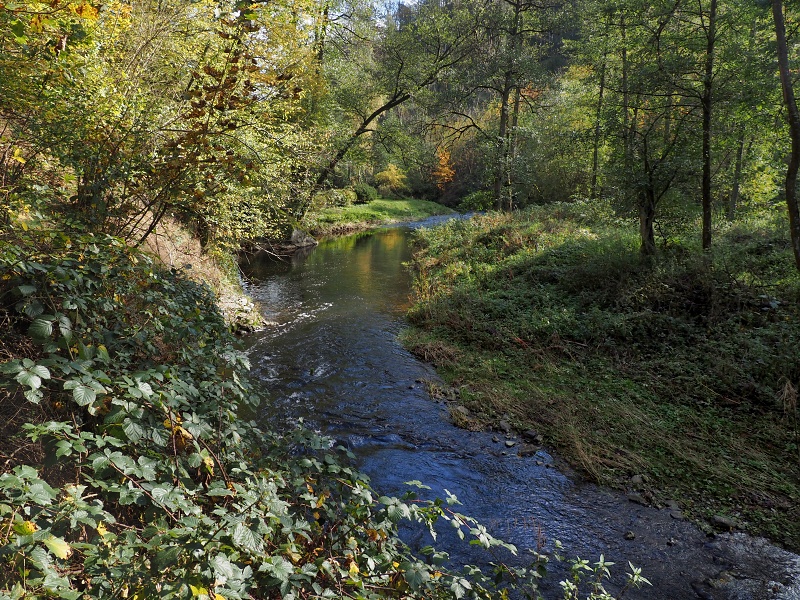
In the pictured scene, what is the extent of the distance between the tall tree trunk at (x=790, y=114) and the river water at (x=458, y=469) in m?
5.28

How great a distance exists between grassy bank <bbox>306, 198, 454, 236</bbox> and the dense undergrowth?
16.7 meters

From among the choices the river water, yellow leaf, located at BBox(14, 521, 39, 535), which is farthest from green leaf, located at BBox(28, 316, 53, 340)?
the river water

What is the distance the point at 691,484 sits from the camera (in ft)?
17.0

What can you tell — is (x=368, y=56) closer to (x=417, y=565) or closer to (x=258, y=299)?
(x=258, y=299)

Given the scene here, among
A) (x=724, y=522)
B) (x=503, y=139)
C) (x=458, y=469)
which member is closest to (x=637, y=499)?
(x=724, y=522)

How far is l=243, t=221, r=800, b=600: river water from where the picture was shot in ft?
13.5

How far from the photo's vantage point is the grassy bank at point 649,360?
533 centimetres

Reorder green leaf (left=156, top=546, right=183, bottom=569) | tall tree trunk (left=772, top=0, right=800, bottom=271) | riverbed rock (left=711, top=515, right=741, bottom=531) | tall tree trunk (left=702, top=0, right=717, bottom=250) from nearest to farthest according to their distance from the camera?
green leaf (left=156, top=546, right=183, bottom=569), riverbed rock (left=711, top=515, right=741, bottom=531), tall tree trunk (left=772, top=0, right=800, bottom=271), tall tree trunk (left=702, top=0, right=717, bottom=250)

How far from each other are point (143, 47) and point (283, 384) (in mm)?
5281

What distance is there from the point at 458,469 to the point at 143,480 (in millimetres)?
4111

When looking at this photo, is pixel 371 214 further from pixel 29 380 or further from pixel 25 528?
pixel 25 528

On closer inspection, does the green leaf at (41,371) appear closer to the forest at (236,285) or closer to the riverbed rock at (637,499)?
the forest at (236,285)

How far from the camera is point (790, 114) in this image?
649cm

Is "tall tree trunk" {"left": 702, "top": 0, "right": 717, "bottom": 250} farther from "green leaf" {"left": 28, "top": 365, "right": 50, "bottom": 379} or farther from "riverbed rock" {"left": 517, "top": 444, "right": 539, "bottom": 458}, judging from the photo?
"green leaf" {"left": 28, "top": 365, "right": 50, "bottom": 379}
